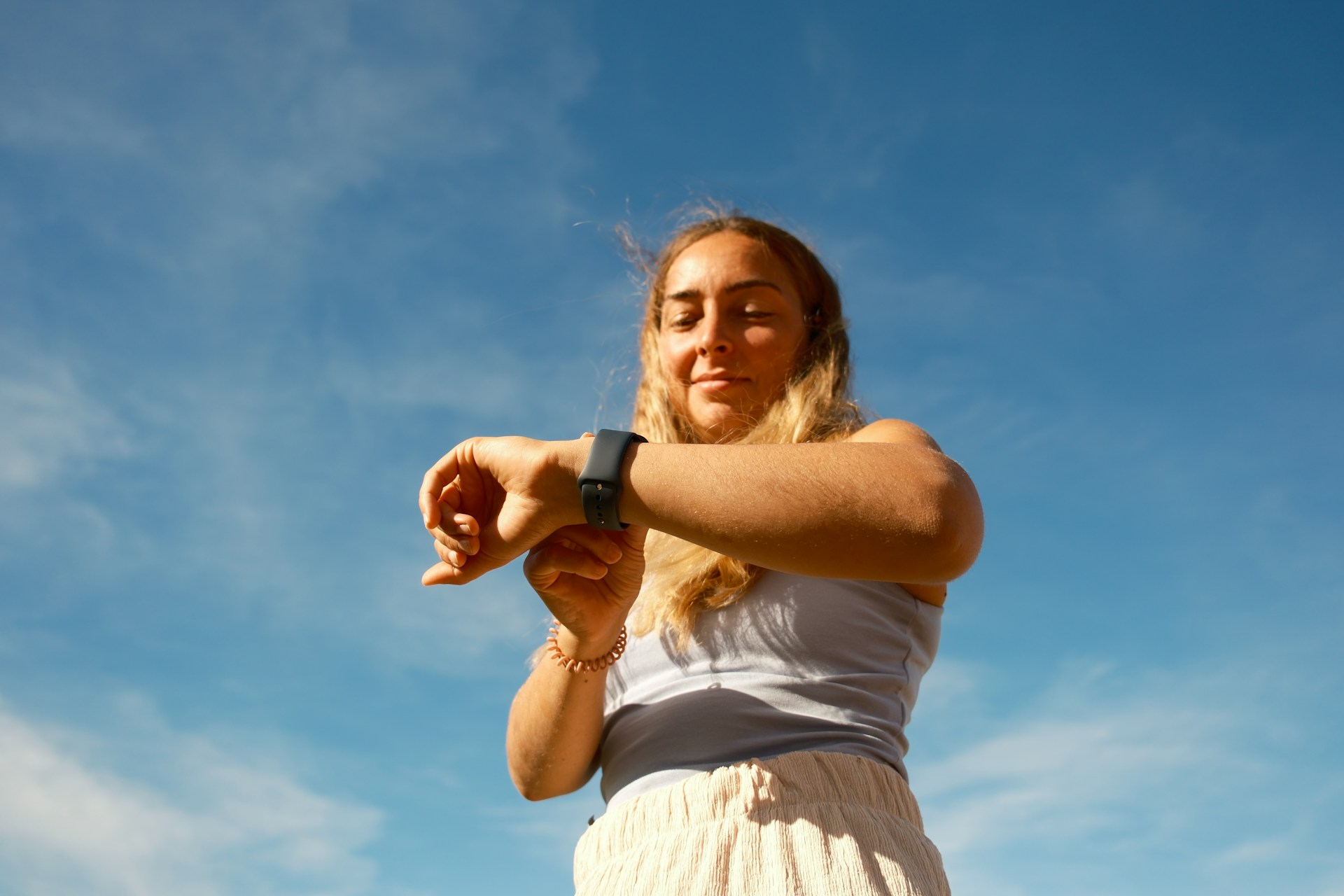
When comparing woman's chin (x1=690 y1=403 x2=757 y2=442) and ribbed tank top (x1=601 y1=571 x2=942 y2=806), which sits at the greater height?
woman's chin (x1=690 y1=403 x2=757 y2=442)

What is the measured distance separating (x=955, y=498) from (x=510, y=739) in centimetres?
183

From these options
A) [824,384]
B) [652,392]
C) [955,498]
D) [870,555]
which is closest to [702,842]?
[870,555]

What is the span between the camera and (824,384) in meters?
3.53

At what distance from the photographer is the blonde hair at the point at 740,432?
115 inches

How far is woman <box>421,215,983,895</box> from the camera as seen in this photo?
198cm

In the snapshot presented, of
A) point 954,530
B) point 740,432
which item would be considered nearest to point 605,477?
point 954,530

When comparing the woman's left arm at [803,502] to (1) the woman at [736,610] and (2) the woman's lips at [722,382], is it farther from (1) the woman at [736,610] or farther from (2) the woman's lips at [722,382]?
(2) the woman's lips at [722,382]

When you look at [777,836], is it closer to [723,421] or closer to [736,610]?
[736,610]

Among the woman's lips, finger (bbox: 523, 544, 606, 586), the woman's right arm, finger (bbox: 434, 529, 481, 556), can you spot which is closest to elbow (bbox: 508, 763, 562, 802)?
the woman's right arm

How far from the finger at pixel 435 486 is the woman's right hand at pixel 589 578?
25 centimetres

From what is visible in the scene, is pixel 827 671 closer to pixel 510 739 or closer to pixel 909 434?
pixel 909 434

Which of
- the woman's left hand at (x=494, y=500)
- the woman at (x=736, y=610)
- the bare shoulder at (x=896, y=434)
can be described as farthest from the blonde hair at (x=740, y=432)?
the woman's left hand at (x=494, y=500)

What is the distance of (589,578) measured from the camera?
2.44 m

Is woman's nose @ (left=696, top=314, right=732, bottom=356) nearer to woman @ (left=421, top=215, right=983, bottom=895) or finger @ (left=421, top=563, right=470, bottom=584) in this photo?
woman @ (left=421, top=215, right=983, bottom=895)
